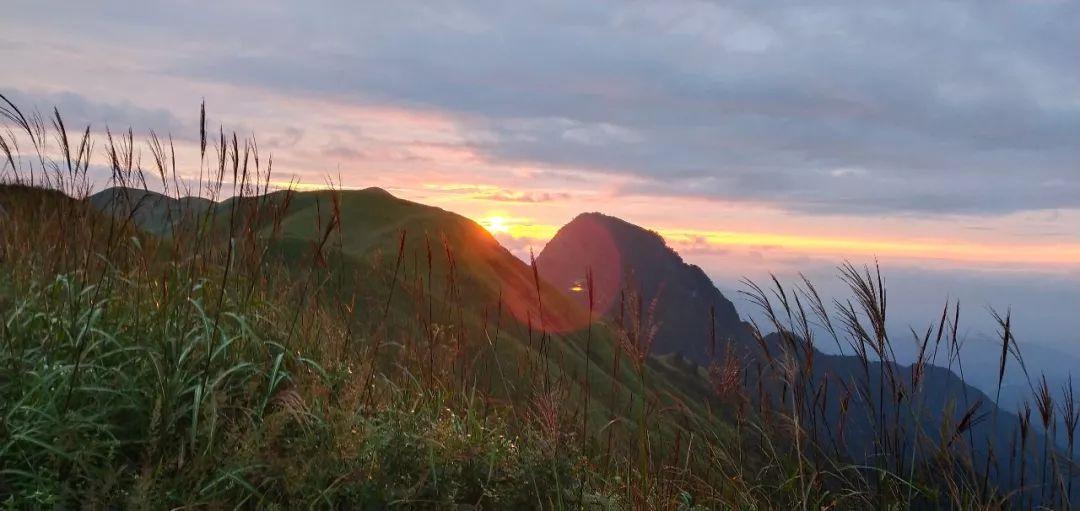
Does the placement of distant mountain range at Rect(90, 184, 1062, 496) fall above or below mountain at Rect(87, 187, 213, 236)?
below

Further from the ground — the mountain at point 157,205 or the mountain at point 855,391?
the mountain at point 157,205

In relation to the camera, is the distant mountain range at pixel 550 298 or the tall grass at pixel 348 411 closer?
the tall grass at pixel 348 411

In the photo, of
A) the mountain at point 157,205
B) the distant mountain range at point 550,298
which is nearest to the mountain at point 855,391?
the distant mountain range at point 550,298

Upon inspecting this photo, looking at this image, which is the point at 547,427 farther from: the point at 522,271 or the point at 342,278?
the point at 522,271

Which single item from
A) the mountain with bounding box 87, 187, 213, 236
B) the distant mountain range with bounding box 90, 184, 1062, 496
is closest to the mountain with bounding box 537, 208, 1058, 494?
the distant mountain range with bounding box 90, 184, 1062, 496

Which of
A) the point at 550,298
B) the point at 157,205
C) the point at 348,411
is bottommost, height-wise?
the point at 550,298

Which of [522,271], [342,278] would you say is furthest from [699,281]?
[342,278]

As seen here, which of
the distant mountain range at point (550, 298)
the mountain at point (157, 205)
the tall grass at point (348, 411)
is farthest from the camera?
the mountain at point (157, 205)

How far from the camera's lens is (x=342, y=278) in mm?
5098

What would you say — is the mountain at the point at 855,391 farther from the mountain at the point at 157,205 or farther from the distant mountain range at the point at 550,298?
the mountain at the point at 157,205

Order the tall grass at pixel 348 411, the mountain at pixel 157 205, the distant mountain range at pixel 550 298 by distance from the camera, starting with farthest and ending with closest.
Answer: the mountain at pixel 157 205
the distant mountain range at pixel 550 298
the tall grass at pixel 348 411

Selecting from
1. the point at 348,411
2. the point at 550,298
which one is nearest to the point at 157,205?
the point at 348,411

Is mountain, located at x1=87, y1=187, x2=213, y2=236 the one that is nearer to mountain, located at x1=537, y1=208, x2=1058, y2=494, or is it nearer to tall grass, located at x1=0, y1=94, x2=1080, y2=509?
tall grass, located at x1=0, y1=94, x2=1080, y2=509

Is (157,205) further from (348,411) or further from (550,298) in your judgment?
(550,298)
